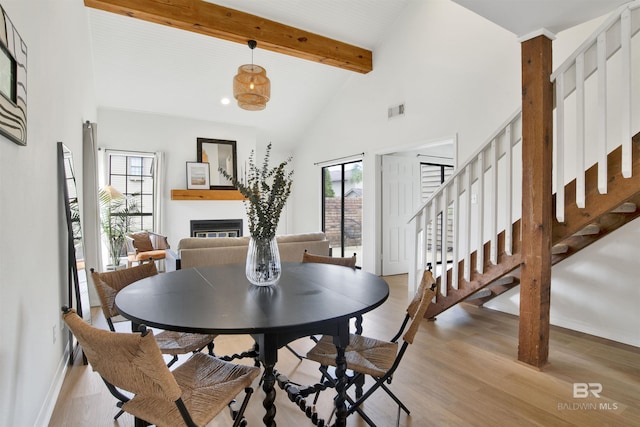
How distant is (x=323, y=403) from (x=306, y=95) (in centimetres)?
534

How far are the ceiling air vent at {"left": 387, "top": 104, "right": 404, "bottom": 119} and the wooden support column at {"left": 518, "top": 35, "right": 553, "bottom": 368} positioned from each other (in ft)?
7.65

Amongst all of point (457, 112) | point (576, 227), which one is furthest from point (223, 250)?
point (457, 112)

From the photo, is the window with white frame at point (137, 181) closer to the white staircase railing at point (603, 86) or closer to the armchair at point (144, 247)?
the armchair at point (144, 247)

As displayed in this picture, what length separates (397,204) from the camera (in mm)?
5480

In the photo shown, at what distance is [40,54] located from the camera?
1.93 m

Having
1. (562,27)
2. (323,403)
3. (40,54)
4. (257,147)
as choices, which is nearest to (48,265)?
(40,54)

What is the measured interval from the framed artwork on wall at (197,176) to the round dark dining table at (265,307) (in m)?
4.87

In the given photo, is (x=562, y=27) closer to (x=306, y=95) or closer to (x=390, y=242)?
(x=390, y=242)

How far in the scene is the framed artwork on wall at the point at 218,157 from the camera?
21.6 feet

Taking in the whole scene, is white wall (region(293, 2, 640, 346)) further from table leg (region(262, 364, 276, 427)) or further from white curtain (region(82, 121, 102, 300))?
white curtain (region(82, 121, 102, 300))

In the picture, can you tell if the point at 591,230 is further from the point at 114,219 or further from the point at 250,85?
the point at 114,219

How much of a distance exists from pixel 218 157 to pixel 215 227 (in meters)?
1.41

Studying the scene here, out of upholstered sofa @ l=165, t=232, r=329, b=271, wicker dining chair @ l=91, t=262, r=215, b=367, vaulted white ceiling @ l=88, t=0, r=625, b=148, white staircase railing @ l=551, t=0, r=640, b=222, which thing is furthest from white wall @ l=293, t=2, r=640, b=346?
wicker dining chair @ l=91, t=262, r=215, b=367

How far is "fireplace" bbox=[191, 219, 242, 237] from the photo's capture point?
651 centimetres
